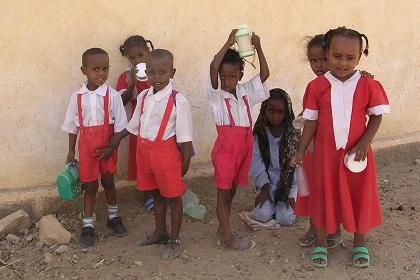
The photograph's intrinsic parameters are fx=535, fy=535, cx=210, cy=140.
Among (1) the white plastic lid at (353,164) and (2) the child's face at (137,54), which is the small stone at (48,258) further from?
(1) the white plastic lid at (353,164)

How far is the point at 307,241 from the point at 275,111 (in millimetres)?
915

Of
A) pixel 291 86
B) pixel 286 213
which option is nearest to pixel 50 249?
pixel 286 213

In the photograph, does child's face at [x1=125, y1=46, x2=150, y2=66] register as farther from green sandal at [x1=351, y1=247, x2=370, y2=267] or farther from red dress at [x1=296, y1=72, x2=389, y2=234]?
green sandal at [x1=351, y1=247, x2=370, y2=267]

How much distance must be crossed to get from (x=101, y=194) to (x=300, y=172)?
61.5 inches

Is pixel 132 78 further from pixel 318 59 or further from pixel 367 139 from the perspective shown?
pixel 367 139

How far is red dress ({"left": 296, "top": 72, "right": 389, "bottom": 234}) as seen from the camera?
302 centimetres

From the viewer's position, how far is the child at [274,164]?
3.85 metres

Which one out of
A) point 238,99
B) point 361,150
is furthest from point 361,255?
point 238,99

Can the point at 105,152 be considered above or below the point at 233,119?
below

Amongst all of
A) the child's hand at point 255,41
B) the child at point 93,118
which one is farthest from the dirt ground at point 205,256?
the child's hand at point 255,41

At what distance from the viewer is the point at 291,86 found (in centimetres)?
463

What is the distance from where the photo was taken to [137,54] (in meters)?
3.70

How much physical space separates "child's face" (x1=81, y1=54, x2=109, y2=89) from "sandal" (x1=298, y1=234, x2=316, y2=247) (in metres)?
1.69

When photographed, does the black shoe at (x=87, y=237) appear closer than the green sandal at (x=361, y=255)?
No
